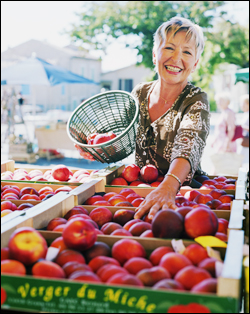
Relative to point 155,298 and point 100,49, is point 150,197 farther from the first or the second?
point 100,49

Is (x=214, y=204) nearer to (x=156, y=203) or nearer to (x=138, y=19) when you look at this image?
(x=156, y=203)

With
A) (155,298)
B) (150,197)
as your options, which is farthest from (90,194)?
(155,298)

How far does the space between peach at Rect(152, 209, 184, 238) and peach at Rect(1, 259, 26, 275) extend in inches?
19.1

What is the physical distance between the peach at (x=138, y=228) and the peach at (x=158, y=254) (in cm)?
20

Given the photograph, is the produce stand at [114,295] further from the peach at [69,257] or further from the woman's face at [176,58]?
the woman's face at [176,58]

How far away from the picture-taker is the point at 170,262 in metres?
1.12

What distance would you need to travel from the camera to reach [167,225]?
4.25 ft

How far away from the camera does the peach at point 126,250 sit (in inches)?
47.4

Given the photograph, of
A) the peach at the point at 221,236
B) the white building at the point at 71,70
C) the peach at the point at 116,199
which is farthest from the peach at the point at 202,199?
the white building at the point at 71,70

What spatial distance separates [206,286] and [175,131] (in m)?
1.50

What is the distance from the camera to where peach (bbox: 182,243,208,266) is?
1.18 m

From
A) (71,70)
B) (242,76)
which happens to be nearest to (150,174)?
(242,76)

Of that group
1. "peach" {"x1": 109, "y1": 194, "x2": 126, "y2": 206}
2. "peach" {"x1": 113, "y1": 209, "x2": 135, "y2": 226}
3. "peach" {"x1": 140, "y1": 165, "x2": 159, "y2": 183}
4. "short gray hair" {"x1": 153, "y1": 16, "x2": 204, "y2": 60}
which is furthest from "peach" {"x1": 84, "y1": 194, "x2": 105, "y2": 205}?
"short gray hair" {"x1": 153, "y1": 16, "x2": 204, "y2": 60}

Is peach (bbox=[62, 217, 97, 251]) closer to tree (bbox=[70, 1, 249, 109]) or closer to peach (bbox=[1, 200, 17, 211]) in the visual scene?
peach (bbox=[1, 200, 17, 211])
